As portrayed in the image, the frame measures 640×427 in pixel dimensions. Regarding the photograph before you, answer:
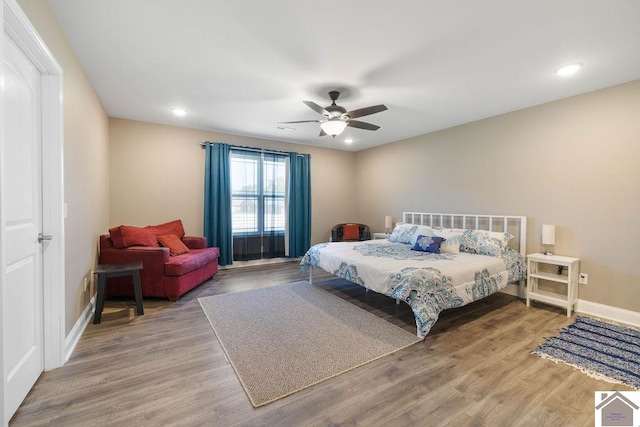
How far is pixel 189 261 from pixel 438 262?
10.3 ft

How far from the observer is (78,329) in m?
2.47

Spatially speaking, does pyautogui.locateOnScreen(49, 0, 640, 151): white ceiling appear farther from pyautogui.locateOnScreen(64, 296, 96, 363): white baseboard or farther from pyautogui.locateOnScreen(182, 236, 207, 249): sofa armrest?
pyautogui.locateOnScreen(64, 296, 96, 363): white baseboard

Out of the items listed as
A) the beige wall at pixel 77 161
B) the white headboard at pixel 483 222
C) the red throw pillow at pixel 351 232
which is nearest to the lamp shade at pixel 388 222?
the white headboard at pixel 483 222

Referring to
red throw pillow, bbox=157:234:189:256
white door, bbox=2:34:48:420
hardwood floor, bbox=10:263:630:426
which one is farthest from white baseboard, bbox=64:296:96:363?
red throw pillow, bbox=157:234:189:256

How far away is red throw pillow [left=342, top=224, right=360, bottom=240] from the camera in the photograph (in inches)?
228

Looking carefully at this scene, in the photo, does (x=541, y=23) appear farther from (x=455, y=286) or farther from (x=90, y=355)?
(x=90, y=355)

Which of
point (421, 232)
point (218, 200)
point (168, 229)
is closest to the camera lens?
point (421, 232)

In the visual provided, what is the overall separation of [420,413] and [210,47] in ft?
10.2

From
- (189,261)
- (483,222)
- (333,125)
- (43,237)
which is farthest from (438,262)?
(43,237)

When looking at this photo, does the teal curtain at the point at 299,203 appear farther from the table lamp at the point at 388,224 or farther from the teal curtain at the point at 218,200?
the table lamp at the point at 388,224

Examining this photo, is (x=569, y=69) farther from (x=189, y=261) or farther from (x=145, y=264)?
(x=145, y=264)

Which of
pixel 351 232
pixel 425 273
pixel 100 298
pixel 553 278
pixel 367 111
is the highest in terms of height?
pixel 367 111

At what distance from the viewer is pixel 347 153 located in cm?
653

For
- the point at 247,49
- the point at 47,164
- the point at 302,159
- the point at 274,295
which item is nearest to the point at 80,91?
the point at 47,164
